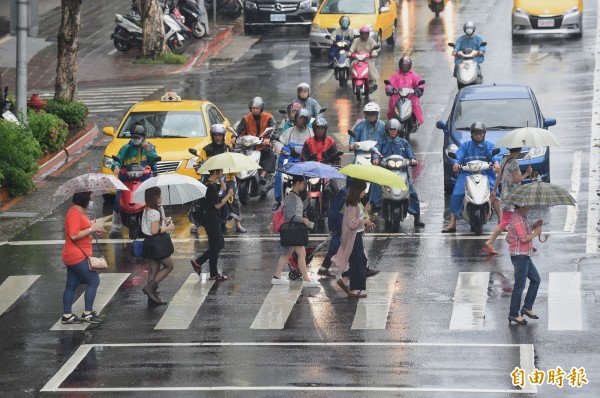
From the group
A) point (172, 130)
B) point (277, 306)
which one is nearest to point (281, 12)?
point (172, 130)

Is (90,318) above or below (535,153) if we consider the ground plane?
below

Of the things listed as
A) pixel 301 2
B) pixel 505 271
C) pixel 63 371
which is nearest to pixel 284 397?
pixel 63 371

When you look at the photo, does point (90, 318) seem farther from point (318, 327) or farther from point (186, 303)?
point (318, 327)

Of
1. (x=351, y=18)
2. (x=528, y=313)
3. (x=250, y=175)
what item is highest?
(x=351, y=18)

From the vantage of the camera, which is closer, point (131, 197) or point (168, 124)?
point (131, 197)

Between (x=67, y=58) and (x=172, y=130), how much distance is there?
286 inches

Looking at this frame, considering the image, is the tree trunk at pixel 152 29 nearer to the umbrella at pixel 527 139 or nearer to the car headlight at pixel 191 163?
the car headlight at pixel 191 163

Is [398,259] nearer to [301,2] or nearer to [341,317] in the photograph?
[341,317]

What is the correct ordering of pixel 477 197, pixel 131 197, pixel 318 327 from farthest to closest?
pixel 131 197
pixel 477 197
pixel 318 327

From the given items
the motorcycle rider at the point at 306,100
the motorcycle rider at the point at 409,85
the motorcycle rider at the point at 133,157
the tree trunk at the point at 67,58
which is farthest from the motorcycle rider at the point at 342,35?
the motorcycle rider at the point at 133,157

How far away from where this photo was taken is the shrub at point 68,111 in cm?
3077

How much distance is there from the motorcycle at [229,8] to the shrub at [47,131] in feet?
64.1

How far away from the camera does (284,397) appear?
46.2 feet

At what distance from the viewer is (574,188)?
79.1 ft
